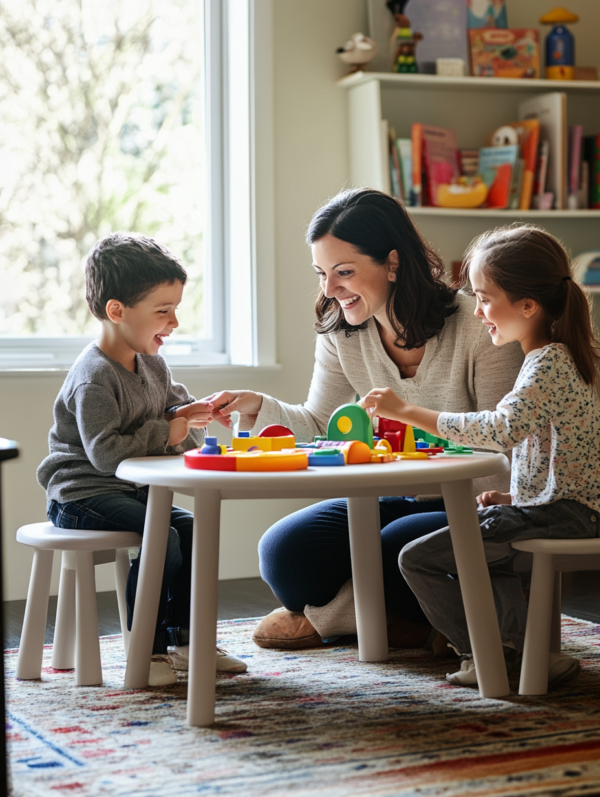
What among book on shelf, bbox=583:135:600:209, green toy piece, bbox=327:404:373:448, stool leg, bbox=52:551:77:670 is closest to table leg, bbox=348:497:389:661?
green toy piece, bbox=327:404:373:448

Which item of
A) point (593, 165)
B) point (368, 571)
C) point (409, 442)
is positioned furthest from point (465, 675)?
point (593, 165)

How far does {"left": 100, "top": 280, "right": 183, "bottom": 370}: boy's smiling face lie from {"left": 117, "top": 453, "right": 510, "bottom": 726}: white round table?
0.27 m

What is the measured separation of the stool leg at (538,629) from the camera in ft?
5.52

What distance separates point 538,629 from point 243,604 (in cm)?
112

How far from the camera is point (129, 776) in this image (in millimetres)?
1365

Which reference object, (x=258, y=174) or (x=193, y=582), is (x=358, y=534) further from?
(x=258, y=174)

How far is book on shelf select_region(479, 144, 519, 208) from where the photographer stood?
10.2ft

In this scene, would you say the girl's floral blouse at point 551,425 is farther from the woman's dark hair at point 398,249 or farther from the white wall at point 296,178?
the white wall at point 296,178

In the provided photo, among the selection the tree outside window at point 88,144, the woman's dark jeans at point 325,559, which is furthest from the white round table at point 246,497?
the tree outside window at point 88,144

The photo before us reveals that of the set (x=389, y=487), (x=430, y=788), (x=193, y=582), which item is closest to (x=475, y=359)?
(x=389, y=487)

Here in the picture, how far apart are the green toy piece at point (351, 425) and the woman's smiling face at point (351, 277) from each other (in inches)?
16.6

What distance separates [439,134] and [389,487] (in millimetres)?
1849

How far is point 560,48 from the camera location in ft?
10.6

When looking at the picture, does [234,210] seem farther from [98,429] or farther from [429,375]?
[98,429]
